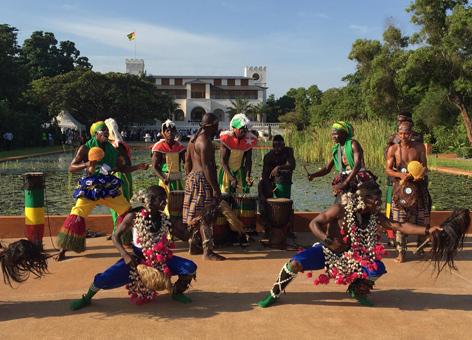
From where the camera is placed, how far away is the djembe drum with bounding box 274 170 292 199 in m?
7.05

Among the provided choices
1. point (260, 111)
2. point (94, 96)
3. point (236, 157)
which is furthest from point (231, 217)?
point (260, 111)

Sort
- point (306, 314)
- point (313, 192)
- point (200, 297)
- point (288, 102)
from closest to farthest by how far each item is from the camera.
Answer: point (306, 314) < point (200, 297) < point (313, 192) < point (288, 102)

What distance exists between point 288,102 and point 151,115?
46784 millimetres

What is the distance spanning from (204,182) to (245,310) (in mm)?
2083

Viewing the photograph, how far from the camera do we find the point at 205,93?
87500 mm

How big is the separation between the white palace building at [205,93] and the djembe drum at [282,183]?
237 ft

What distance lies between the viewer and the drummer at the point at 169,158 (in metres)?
7.12

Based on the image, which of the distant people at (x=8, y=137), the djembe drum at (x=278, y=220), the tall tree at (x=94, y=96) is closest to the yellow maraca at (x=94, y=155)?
the djembe drum at (x=278, y=220)

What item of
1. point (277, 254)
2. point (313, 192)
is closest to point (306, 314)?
point (277, 254)

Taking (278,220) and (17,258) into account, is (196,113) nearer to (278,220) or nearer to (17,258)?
(278,220)

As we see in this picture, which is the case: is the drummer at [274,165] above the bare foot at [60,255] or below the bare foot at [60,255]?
above

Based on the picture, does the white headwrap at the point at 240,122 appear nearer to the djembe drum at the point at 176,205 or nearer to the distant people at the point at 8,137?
the djembe drum at the point at 176,205

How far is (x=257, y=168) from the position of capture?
58.3 feet

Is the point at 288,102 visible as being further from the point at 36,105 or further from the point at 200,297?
the point at 200,297
